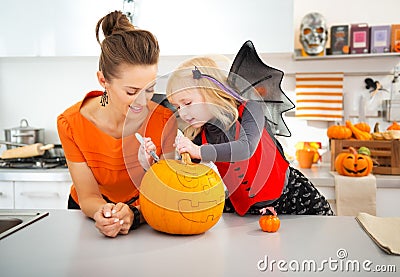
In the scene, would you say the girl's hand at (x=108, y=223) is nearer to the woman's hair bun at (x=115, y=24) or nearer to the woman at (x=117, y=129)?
the woman at (x=117, y=129)

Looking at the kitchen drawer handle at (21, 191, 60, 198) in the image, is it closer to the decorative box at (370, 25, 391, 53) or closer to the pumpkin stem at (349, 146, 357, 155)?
the pumpkin stem at (349, 146, 357, 155)

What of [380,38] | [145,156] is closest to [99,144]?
[145,156]

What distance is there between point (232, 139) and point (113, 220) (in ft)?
1.07

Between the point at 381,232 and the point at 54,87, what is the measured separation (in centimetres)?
241

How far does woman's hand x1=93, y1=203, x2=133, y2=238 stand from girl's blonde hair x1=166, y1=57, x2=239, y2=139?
0.29 m

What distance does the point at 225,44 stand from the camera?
2.49 m

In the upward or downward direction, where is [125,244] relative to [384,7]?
downward

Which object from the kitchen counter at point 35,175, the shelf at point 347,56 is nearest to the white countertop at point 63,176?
the kitchen counter at point 35,175

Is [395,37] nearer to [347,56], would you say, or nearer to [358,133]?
[347,56]

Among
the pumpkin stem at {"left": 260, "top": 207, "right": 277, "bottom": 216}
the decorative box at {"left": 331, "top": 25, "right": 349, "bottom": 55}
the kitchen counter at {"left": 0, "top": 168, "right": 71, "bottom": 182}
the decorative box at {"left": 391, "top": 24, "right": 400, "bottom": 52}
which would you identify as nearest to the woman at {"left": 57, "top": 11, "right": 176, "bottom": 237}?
the pumpkin stem at {"left": 260, "top": 207, "right": 277, "bottom": 216}

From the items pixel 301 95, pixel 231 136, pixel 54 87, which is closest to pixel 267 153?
pixel 231 136

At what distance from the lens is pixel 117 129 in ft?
4.48

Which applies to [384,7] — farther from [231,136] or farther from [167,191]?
[167,191]

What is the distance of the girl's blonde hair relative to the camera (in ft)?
3.18
